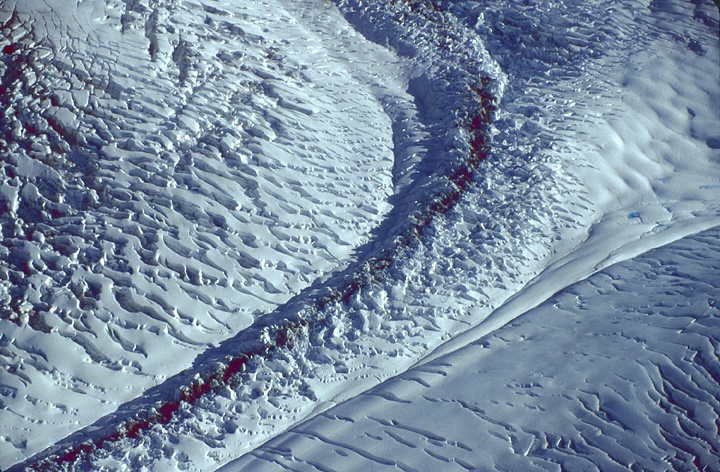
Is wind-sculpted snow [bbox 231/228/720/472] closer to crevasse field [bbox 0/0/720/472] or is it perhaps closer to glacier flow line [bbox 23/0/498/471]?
crevasse field [bbox 0/0/720/472]

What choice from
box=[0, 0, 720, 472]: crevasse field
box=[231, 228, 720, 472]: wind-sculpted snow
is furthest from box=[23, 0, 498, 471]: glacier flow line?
box=[231, 228, 720, 472]: wind-sculpted snow

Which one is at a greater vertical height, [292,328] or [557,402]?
[557,402]

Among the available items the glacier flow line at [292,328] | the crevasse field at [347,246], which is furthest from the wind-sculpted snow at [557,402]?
the glacier flow line at [292,328]

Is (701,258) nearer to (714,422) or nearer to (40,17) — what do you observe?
(714,422)

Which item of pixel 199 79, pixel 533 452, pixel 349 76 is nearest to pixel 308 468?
pixel 533 452

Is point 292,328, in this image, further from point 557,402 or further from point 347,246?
point 557,402

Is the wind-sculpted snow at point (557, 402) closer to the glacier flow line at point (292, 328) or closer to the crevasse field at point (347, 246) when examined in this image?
the crevasse field at point (347, 246)

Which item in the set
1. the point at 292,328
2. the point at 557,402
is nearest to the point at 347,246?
the point at 292,328
